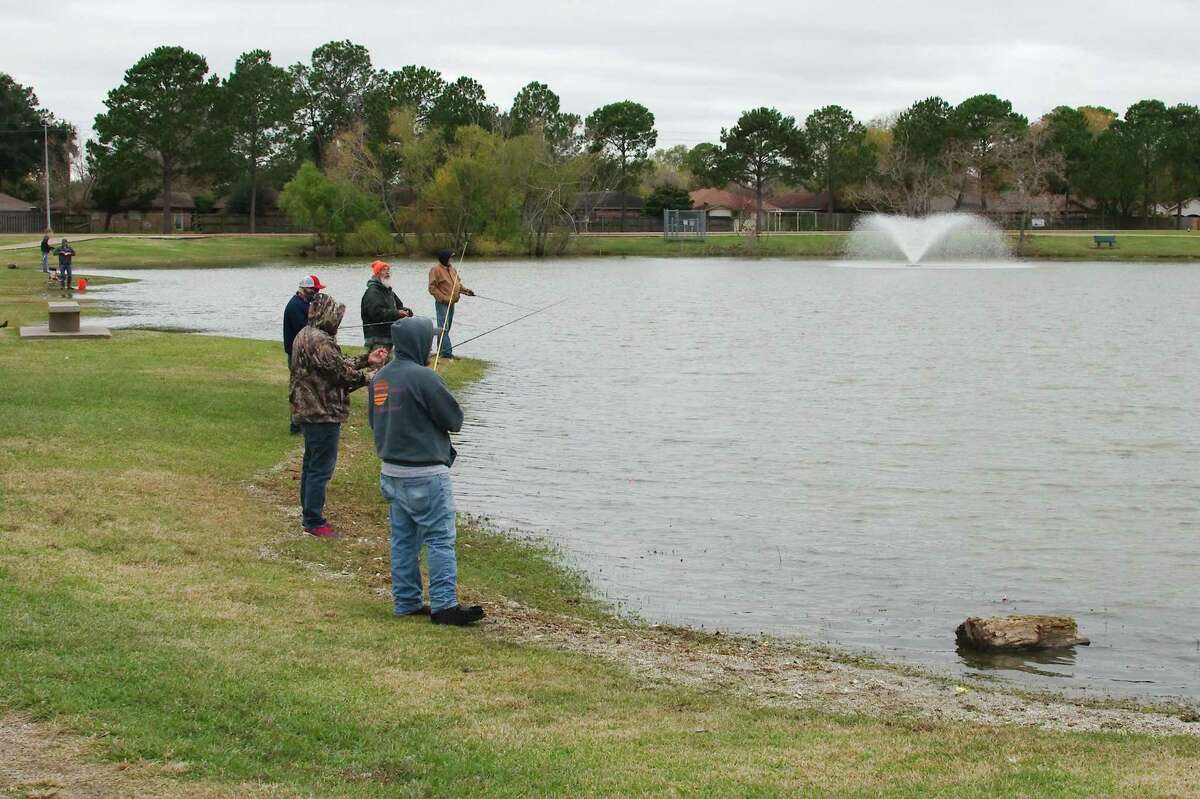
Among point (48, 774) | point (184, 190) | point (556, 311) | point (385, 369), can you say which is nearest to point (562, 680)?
point (385, 369)

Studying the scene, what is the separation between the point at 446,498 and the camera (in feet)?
32.1

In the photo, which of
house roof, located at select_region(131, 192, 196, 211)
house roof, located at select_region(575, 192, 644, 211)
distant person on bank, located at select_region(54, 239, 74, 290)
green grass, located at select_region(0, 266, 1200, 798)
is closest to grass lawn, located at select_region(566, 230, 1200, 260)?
house roof, located at select_region(575, 192, 644, 211)

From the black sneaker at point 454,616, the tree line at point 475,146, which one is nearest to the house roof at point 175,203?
the tree line at point 475,146

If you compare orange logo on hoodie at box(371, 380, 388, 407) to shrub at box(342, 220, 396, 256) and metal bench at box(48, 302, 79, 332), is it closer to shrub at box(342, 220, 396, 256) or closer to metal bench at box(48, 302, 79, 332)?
metal bench at box(48, 302, 79, 332)

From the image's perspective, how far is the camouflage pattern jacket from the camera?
38.1 feet

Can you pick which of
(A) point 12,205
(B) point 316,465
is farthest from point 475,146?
(B) point 316,465

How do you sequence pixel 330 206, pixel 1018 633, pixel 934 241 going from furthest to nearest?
pixel 934 241
pixel 330 206
pixel 1018 633

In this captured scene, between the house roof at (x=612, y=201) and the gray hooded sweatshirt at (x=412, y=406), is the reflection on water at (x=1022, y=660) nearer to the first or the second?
the gray hooded sweatshirt at (x=412, y=406)

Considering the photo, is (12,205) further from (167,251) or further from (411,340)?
(411,340)

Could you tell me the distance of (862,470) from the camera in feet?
59.8

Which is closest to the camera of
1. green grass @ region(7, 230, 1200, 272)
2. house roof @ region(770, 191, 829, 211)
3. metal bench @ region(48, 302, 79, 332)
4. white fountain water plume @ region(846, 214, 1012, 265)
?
metal bench @ region(48, 302, 79, 332)

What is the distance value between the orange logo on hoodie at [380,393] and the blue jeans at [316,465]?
85.8 inches

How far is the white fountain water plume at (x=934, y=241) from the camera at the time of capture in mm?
90812

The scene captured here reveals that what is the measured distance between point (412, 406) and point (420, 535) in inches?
38.0
